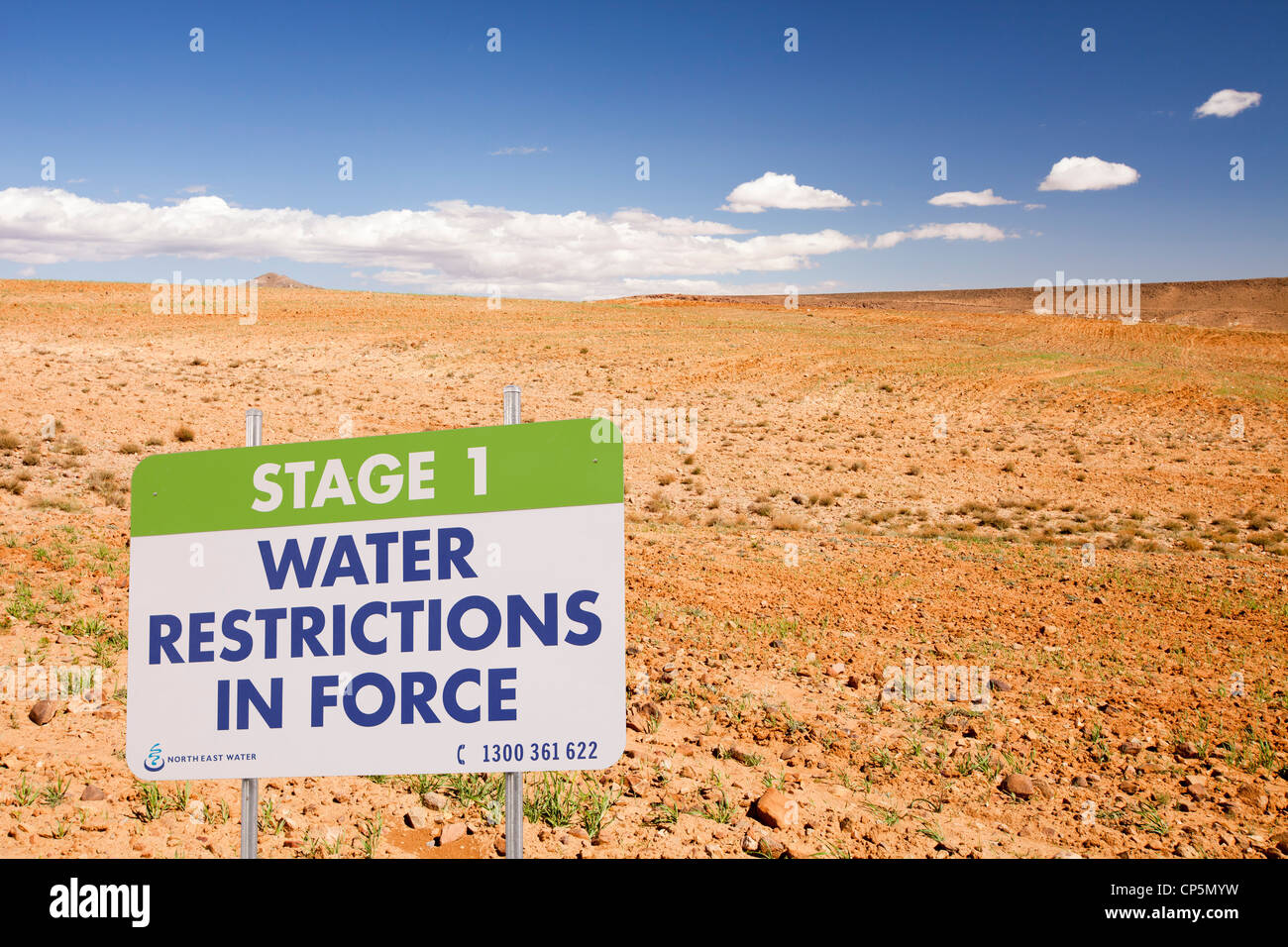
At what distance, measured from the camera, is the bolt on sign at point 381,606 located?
8.87 ft

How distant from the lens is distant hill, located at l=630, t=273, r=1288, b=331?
330 ft

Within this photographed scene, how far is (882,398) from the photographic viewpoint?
27.9 m

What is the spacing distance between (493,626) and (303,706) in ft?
2.49

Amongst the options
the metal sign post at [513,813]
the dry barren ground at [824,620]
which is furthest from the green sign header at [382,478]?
the dry barren ground at [824,620]

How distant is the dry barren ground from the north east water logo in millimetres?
1420

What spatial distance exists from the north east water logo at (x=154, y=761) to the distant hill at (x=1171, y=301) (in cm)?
9615

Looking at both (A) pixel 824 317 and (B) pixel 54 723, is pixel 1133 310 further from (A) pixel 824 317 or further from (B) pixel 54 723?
(B) pixel 54 723
